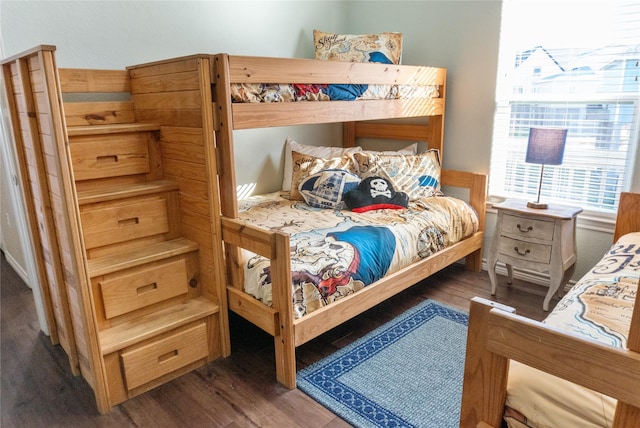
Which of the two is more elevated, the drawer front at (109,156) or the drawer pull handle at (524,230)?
the drawer front at (109,156)

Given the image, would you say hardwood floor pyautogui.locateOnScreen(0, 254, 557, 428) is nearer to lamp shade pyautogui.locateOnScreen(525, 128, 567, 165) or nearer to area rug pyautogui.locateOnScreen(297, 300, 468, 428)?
area rug pyautogui.locateOnScreen(297, 300, 468, 428)

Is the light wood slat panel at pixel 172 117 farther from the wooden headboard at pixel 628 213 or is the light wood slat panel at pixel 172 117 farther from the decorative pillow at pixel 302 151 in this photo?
the wooden headboard at pixel 628 213

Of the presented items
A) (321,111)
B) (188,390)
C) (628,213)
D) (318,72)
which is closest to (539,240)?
(628,213)

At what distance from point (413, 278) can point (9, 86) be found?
7.59 feet

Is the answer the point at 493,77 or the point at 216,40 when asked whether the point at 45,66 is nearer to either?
the point at 216,40

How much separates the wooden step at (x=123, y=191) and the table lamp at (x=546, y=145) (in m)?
2.08

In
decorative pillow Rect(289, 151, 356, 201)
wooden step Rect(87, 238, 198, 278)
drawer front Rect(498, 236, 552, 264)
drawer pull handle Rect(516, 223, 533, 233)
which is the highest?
decorative pillow Rect(289, 151, 356, 201)

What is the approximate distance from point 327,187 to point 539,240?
4.44 feet

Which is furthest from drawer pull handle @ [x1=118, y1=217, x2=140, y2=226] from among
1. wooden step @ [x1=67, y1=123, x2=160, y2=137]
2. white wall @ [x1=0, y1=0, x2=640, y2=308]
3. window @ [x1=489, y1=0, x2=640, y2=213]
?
window @ [x1=489, y1=0, x2=640, y2=213]

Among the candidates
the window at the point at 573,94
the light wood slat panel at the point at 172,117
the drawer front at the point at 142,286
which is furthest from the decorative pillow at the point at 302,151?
the drawer front at the point at 142,286

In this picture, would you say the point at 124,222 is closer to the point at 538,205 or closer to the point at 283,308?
the point at 283,308

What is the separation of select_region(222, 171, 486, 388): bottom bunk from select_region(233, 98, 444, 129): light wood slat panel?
49 cm

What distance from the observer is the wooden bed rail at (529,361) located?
0.90 meters

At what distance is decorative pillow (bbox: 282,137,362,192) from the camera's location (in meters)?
3.38
